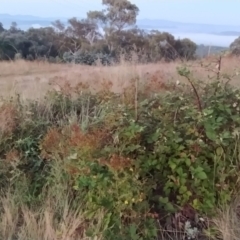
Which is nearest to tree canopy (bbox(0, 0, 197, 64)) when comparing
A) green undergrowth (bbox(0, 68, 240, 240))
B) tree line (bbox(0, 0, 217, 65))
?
tree line (bbox(0, 0, 217, 65))

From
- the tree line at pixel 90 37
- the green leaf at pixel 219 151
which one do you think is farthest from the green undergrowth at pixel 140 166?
the tree line at pixel 90 37

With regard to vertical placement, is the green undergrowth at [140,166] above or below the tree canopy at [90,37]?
above

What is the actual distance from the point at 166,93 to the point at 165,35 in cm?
1481

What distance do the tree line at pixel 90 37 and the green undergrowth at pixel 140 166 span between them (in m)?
9.62

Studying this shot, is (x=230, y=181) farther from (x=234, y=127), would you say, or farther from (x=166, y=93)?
(x=166, y=93)

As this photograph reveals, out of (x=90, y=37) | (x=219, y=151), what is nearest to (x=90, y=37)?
(x=90, y=37)

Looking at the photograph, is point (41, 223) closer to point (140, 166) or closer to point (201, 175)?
point (140, 166)

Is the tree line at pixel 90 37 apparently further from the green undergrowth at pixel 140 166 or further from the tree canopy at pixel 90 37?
the green undergrowth at pixel 140 166

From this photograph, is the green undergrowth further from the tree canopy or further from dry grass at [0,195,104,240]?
the tree canopy

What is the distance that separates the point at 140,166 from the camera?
13.3 ft

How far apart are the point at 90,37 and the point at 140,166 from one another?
2150 centimetres

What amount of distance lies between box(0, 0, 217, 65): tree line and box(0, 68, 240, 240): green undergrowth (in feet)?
31.6

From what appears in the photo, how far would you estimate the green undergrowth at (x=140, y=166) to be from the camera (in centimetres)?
393

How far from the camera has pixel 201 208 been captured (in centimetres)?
404
